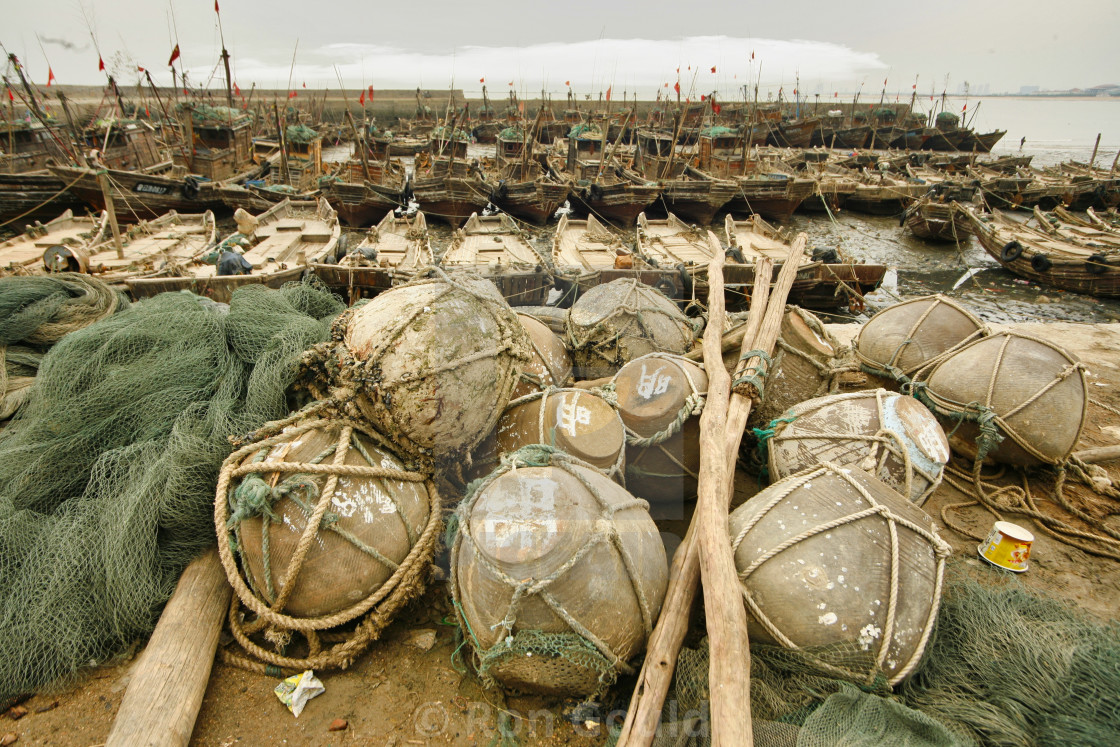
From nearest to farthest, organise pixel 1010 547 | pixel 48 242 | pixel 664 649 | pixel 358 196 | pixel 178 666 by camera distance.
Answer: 1. pixel 664 649
2. pixel 178 666
3. pixel 1010 547
4. pixel 48 242
5. pixel 358 196

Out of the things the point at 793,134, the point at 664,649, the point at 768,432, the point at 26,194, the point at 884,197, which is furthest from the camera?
the point at 793,134

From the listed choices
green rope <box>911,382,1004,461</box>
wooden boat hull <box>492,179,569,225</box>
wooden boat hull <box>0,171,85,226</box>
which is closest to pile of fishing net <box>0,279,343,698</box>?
green rope <box>911,382,1004,461</box>

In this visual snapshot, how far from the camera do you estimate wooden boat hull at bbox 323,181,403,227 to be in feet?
51.0

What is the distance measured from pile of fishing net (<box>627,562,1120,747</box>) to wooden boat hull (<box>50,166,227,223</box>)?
17.8 meters

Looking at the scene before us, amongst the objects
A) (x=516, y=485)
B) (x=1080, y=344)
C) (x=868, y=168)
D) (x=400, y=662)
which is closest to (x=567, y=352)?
(x=516, y=485)

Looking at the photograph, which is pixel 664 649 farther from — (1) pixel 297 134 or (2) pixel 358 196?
(1) pixel 297 134

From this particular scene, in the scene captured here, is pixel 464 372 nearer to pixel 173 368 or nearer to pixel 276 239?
pixel 173 368

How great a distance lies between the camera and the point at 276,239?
1138cm

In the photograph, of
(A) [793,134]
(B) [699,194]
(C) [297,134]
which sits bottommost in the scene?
(B) [699,194]

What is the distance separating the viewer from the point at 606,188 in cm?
1775

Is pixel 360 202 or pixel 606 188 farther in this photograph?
pixel 606 188

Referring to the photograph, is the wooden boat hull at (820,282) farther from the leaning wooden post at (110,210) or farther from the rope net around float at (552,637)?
the leaning wooden post at (110,210)

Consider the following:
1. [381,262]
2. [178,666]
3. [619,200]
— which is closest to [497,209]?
[619,200]

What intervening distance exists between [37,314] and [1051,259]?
62.8 feet
